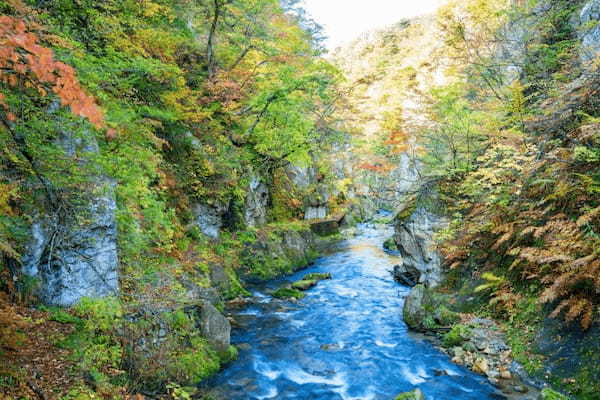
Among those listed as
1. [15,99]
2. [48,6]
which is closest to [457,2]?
[48,6]

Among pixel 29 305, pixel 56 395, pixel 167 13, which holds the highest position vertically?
pixel 167 13

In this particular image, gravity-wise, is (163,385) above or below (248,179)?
below

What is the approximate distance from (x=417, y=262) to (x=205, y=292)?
25.5ft

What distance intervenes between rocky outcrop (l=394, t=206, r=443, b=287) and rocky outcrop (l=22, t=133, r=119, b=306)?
9.69 meters

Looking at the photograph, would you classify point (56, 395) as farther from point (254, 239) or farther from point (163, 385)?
point (254, 239)

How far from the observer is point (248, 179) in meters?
15.7

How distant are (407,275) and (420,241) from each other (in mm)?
2635

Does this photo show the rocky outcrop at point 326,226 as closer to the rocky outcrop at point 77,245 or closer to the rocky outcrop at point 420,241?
the rocky outcrop at point 420,241

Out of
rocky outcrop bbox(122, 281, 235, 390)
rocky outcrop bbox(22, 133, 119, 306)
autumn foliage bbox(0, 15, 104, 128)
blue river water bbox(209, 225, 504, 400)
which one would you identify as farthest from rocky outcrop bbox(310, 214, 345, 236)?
autumn foliage bbox(0, 15, 104, 128)

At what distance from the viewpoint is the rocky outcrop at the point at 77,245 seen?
5689mm

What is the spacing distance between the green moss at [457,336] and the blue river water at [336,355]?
384 millimetres

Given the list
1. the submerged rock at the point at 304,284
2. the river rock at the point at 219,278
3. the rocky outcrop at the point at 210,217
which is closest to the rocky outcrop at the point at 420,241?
the submerged rock at the point at 304,284

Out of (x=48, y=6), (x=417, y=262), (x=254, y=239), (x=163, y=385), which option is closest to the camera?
(x=163, y=385)

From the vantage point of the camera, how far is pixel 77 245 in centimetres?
613
